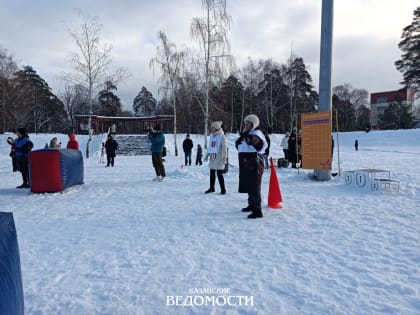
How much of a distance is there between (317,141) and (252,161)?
4660 mm

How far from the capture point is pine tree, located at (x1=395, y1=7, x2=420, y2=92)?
39.1m

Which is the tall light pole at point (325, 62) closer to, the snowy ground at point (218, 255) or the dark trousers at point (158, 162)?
the snowy ground at point (218, 255)

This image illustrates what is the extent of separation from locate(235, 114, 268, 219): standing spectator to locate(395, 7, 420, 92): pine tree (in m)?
44.5

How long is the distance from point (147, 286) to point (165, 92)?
74.3ft

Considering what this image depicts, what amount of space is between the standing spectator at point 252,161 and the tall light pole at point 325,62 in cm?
455

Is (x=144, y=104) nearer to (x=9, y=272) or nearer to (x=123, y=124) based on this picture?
(x=123, y=124)

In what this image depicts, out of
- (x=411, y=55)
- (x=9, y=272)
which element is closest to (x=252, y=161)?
(x=9, y=272)

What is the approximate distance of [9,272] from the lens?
1.54 m

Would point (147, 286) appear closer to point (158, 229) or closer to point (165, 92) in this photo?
point (158, 229)

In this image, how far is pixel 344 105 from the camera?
6012cm

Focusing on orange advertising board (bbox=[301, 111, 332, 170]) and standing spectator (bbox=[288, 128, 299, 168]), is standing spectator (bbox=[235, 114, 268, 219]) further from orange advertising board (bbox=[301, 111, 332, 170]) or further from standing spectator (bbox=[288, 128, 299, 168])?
standing spectator (bbox=[288, 128, 299, 168])

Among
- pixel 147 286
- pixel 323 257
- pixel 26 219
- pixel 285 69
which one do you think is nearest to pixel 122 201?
pixel 26 219

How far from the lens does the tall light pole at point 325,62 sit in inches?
340

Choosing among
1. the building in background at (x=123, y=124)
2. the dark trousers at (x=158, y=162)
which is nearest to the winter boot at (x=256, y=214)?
the dark trousers at (x=158, y=162)
